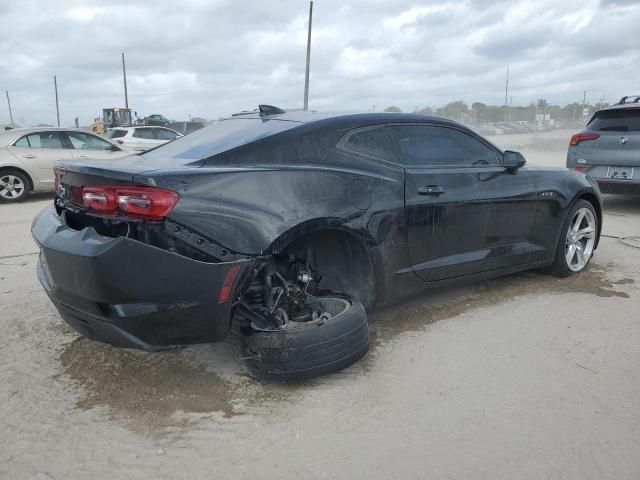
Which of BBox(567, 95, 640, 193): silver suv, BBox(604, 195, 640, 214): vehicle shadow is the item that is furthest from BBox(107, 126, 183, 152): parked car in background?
BBox(604, 195, 640, 214): vehicle shadow

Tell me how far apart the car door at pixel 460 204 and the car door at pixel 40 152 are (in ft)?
27.4

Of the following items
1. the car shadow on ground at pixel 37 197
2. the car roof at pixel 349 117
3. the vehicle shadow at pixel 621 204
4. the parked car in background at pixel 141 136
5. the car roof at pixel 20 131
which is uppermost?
the car roof at pixel 349 117

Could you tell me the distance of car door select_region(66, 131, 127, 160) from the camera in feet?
36.2

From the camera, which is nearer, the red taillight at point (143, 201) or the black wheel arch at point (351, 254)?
the red taillight at point (143, 201)

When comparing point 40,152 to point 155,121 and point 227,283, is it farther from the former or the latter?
point 155,121

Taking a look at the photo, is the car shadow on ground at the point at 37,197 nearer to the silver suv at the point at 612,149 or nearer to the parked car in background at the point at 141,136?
the parked car in background at the point at 141,136

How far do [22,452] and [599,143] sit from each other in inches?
310

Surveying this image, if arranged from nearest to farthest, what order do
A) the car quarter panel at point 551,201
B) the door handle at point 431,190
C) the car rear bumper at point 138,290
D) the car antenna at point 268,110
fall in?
the car rear bumper at point 138,290, the door handle at point 431,190, the car antenna at point 268,110, the car quarter panel at point 551,201

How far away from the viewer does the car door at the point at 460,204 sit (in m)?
3.69

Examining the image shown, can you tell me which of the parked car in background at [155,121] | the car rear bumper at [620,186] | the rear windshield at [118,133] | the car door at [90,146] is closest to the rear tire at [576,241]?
the car rear bumper at [620,186]

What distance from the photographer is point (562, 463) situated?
2.39m

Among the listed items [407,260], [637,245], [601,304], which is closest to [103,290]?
[407,260]

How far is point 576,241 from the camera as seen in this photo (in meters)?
5.04

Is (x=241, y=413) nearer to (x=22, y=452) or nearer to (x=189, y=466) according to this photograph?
(x=189, y=466)
